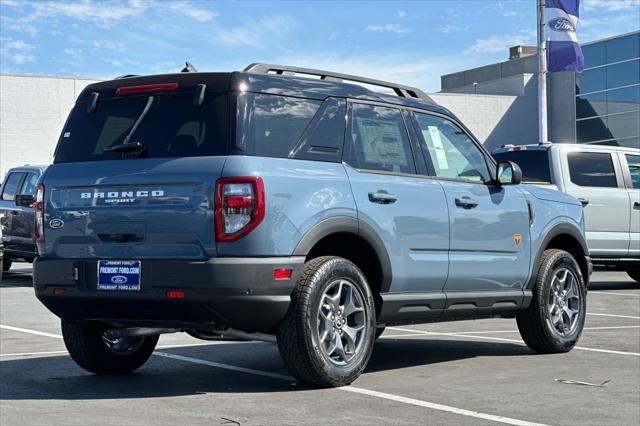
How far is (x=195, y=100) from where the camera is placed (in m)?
7.08

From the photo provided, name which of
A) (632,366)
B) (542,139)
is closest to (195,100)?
(632,366)

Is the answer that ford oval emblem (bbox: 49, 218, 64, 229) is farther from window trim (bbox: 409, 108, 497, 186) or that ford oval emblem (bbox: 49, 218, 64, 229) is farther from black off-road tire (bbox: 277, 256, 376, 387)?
window trim (bbox: 409, 108, 497, 186)

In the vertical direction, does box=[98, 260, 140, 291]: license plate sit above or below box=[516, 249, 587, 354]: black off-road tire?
above

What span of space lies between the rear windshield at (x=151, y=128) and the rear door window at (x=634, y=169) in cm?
1126

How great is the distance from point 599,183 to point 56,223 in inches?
430

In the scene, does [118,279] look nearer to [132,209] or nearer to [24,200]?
[132,209]

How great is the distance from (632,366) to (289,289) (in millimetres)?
3041

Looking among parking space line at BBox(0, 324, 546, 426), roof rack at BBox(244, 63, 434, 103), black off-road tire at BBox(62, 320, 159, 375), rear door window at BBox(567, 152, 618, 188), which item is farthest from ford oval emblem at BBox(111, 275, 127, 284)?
rear door window at BBox(567, 152, 618, 188)

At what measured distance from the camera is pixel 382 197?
7.61 meters

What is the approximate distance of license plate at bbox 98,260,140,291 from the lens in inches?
273

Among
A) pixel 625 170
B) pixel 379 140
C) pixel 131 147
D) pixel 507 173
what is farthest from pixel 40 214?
pixel 625 170

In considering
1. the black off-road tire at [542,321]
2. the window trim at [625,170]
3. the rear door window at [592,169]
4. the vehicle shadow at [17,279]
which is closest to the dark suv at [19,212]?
the vehicle shadow at [17,279]

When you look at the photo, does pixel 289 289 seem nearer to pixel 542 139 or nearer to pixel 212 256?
pixel 212 256

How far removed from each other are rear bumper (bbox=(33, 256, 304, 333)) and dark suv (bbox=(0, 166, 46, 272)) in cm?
1063
